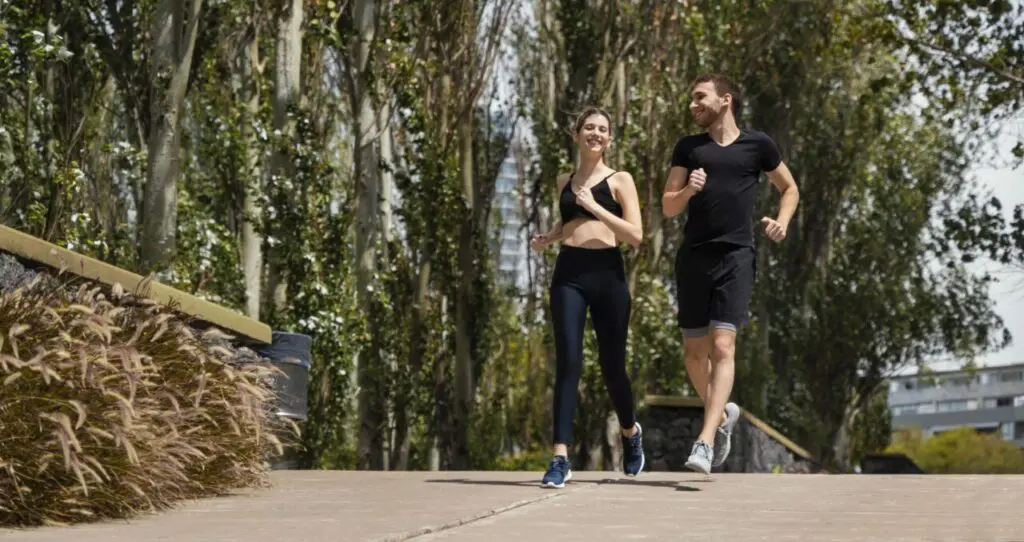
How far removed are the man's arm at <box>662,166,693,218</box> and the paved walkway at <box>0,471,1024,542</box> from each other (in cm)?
152

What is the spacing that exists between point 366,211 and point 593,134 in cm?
1474

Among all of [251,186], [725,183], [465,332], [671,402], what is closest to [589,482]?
[725,183]

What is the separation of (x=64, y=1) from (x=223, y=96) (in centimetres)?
567

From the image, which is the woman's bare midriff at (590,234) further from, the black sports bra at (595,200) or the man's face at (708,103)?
the man's face at (708,103)

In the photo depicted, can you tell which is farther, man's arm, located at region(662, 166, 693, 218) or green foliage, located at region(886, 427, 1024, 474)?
green foliage, located at region(886, 427, 1024, 474)

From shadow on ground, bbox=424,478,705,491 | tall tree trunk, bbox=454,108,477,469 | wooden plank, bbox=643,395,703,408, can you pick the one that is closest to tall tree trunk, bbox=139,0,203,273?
shadow on ground, bbox=424,478,705,491

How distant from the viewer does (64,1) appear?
63.7 ft

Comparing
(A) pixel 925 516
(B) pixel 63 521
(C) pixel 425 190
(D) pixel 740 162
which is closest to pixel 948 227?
(C) pixel 425 190

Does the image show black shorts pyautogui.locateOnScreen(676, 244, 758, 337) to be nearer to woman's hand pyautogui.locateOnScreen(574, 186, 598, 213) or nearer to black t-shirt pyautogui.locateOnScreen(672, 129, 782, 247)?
black t-shirt pyautogui.locateOnScreen(672, 129, 782, 247)

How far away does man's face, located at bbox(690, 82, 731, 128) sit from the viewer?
10328 mm

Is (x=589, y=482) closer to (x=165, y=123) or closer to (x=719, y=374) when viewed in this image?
(x=719, y=374)

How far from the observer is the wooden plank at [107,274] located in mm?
9219

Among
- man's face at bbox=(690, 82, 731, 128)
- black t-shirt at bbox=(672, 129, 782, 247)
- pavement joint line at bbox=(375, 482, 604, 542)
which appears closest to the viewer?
pavement joint line at bbox=(375, 482, 604, 542)

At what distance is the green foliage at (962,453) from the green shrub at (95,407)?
190 ft
